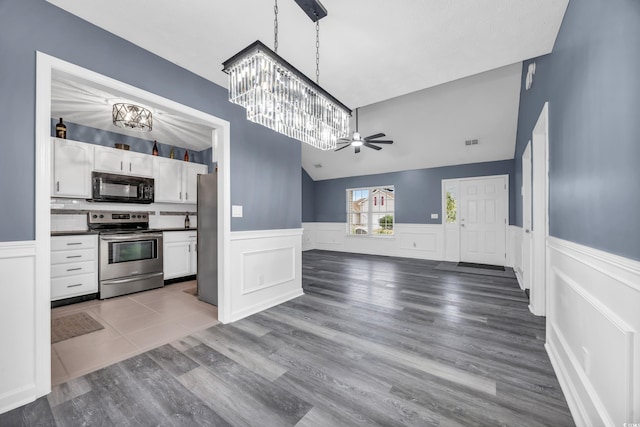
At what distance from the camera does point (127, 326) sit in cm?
263

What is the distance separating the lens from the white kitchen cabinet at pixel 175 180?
4348 mm

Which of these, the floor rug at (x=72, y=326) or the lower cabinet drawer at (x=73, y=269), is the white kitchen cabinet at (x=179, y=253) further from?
the floor rug at (x=72, y=326)

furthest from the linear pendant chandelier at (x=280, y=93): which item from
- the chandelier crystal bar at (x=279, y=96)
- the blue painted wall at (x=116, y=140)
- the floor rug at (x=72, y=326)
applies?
the blue painted wall at (x=116, y=140)

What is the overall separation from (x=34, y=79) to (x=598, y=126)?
3.09 meters

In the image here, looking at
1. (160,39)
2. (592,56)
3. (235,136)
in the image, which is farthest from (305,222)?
(592,56)

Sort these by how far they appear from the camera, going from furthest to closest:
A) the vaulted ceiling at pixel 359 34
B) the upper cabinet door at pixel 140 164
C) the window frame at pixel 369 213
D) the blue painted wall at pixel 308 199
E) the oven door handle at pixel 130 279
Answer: the blue painted wall at pixel 308 199 < the window frame at pixel 369 213 < the upper cabinet door at pixel 140 164 < the oven door handle at pixel 130 279 < the vaulted ceiling at pixel 359 34

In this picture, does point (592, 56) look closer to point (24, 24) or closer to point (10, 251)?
point (24, 24)

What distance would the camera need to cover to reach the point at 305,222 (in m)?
8.65

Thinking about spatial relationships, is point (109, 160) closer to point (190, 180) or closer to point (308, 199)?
point (190, 180)

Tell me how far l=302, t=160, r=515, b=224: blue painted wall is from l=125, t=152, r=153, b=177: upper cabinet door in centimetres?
470

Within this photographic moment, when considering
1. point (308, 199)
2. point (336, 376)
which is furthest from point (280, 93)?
point (308, 199)

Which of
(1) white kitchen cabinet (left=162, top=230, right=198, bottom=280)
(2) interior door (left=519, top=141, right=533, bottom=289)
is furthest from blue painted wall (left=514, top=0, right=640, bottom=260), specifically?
(1) white kitchen cabinet (left=162, top=230, right=198, bottom=280)

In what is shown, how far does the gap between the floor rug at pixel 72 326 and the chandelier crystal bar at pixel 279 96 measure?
8.67ft

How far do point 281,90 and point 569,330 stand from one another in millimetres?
2352
